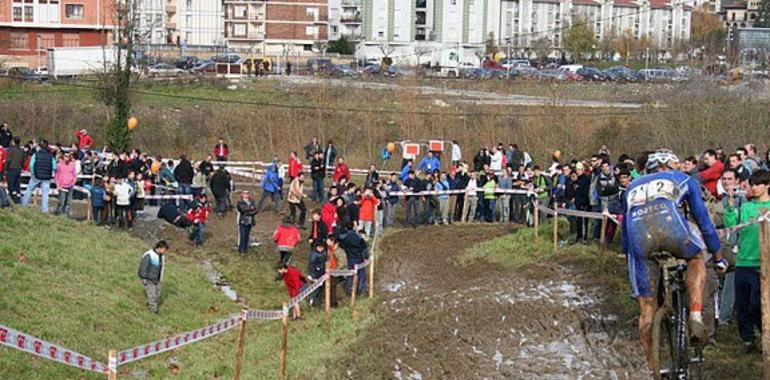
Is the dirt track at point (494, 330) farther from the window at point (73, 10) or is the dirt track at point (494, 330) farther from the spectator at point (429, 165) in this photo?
the window at point (73, 10)

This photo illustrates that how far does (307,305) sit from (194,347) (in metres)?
3.46

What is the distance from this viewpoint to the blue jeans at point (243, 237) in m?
25.5

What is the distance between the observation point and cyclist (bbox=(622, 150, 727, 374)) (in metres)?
9.82

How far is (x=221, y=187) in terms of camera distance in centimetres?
3041

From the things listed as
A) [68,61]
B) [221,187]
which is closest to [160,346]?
[221,187]

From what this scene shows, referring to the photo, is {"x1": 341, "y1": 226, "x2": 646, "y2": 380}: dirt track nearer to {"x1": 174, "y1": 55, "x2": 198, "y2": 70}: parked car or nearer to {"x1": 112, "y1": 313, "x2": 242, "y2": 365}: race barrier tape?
{"x1": 112, "y1": 313, "x2": 242, "y2": 365}: race barrier tape

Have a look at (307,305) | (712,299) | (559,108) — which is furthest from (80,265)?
(559,108)

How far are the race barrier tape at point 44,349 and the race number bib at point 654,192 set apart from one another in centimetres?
506

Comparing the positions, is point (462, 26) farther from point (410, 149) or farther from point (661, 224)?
point (661, 224)

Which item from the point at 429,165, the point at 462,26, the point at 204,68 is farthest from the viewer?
the point at 462,26

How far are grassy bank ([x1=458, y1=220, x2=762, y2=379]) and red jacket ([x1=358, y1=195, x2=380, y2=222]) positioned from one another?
2917 millimetres

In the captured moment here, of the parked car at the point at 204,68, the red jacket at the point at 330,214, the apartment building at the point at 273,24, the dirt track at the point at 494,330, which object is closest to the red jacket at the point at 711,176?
the dirt track at the point at 494,330

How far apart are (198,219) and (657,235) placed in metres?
18.1

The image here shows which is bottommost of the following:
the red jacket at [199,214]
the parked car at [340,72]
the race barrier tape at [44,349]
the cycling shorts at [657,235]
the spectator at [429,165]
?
A: the red jacket at [199,214]
